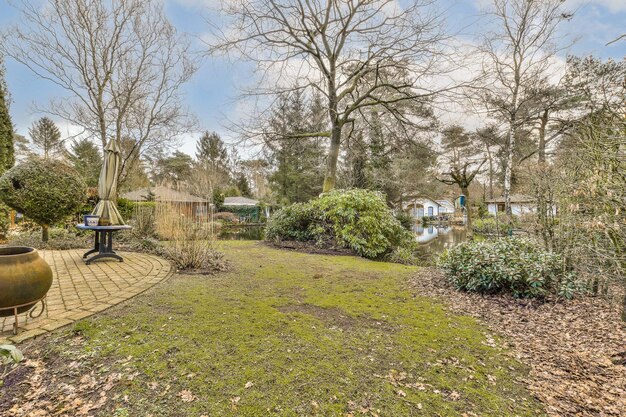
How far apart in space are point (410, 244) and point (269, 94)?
22.4 feet

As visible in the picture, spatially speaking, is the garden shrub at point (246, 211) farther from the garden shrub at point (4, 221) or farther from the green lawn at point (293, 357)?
the green lawn at point (293, 357)

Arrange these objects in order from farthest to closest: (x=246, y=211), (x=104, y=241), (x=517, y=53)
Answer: (x=246, y=211), (x=517, y=53), (x=104, y=241)

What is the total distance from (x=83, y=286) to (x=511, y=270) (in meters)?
5.94

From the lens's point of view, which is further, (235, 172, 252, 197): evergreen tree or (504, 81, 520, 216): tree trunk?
Answer: (235, 172, 252, 197): evergreen tree

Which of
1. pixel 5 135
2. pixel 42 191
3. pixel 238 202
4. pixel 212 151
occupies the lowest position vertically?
pixel 42 191

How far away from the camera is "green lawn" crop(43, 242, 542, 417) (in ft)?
6.14

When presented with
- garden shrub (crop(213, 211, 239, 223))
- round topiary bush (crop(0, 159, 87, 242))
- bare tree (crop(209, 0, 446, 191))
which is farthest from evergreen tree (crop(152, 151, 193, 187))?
bare tree (crop(209, 0, 446, 191))

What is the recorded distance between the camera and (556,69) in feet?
36.1

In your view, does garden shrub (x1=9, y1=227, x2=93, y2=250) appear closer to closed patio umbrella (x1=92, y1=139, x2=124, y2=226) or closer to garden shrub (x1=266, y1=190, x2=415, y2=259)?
closed patio umbrella (x1=92, y1=139, x2=124, y2=226)

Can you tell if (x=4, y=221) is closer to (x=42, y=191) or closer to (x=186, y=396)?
(x=42, y=191)

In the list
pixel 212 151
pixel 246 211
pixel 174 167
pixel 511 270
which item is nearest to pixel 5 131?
pixel 511 270

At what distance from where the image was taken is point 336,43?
1011 centimetres

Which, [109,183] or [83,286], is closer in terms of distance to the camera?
[83,286]

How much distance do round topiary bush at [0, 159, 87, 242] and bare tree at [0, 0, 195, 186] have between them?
530cm
